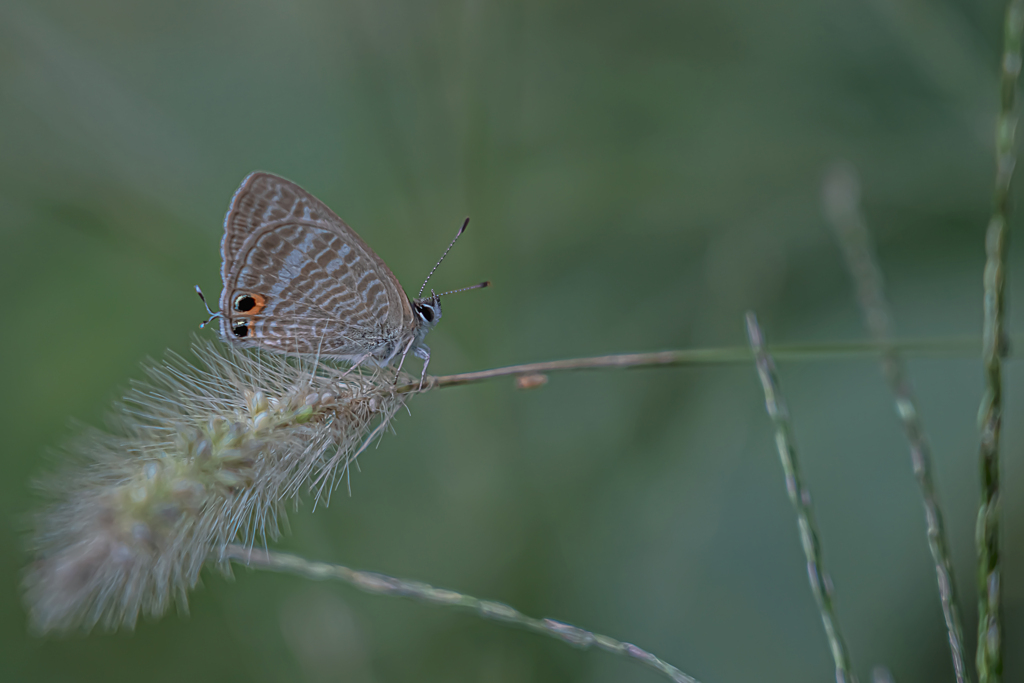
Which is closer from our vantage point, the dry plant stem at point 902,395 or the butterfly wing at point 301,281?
the dry plant stem at point 902,395

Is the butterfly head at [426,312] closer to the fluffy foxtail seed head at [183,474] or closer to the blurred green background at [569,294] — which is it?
the blurred green background at [569,294]

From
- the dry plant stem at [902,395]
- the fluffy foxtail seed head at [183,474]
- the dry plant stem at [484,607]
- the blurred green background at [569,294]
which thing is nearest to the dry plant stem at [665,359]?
the dry plant stem at [902,395]

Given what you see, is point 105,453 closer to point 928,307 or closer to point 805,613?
point 805,613

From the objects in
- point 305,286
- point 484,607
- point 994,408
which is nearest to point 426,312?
point 305,286

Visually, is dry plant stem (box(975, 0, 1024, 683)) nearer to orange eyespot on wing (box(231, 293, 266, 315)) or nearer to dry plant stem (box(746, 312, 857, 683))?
dry plant stem (box(746, 312, 857, 683))

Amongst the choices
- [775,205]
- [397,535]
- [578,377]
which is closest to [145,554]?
[397,535]

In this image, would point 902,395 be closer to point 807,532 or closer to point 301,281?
point 807,532

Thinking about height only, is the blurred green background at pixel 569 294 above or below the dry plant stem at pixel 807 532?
above

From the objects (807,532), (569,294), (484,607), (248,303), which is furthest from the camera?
(569,294)
